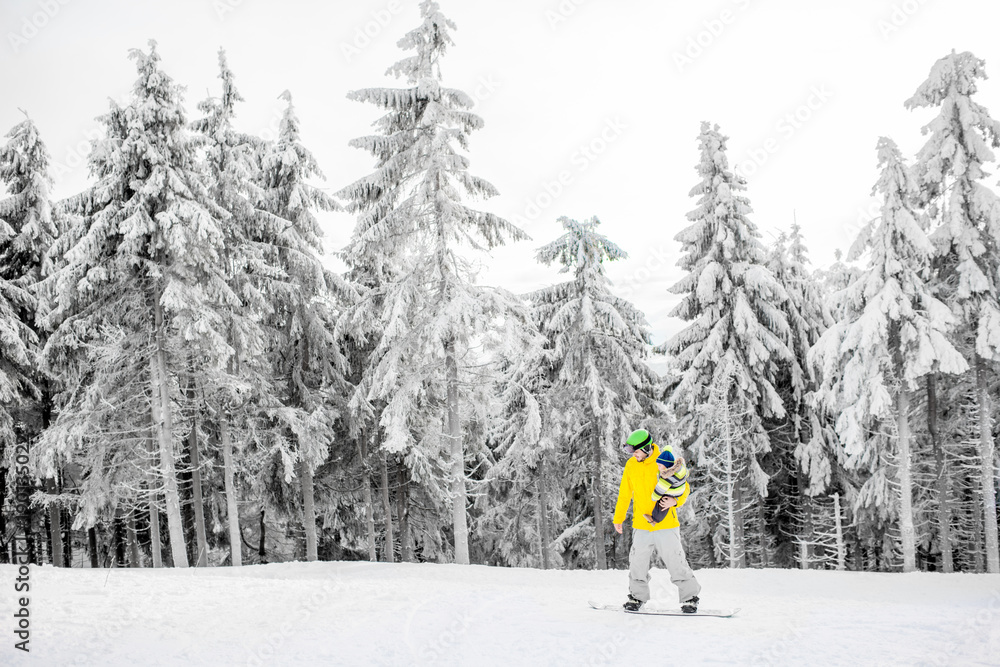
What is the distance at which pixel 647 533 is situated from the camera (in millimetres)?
7664

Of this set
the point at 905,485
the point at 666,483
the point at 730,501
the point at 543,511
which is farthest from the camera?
the point at 543,511

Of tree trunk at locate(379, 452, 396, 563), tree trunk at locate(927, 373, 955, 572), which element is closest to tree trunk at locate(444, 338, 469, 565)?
tree trunk at locate(379, 452, 396, 563)

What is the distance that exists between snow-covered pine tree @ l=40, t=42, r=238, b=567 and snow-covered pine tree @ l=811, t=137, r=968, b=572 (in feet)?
50.3

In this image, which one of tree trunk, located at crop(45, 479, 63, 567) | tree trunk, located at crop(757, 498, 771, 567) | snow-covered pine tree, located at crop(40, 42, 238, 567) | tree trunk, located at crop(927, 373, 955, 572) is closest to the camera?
snow-covered pine tree, located at crop(40, 42, 238, 567)

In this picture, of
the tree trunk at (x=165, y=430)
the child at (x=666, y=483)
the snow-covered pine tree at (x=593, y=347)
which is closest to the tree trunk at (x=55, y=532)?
the tree trunk at (x=165, y=430)

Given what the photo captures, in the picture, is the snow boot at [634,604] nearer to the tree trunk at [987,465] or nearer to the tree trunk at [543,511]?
the tree trunk at [987,465]

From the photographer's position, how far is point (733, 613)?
24.2 feet

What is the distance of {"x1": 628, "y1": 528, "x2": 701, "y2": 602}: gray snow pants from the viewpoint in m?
7.57

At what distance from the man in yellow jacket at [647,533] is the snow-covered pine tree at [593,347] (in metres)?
12.1

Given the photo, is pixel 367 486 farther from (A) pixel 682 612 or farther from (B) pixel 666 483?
(B) pixel 666 483

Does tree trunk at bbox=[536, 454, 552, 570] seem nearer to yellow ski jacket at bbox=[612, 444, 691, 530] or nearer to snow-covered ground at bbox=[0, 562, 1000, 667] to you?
snow-covered ground at bbox=[0, 562, 1000, 667]

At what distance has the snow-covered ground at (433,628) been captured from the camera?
5879 mm

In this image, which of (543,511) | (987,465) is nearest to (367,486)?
(543,511)

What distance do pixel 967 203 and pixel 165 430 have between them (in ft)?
→ 67.4
